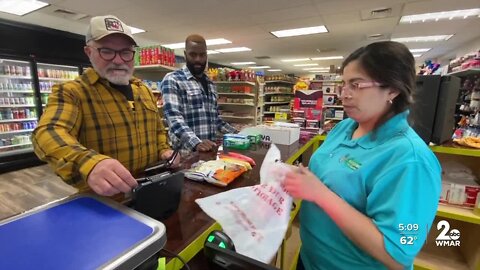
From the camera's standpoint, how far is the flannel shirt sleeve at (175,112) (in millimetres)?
1842

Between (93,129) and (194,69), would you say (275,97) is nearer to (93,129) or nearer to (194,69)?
(194,69)

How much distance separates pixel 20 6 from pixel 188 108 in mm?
4552

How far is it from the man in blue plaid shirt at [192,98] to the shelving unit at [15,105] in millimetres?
4989

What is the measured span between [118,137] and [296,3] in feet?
13.5

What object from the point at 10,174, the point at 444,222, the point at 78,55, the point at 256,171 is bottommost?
the point at 10,174

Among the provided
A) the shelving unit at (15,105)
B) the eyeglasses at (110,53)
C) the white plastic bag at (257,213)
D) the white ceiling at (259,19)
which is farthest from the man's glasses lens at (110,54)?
the shelving unit at (15,105)

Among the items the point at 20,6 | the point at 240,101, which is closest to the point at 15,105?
the point at 20,6

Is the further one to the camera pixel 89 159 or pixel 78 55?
pixel 78 55

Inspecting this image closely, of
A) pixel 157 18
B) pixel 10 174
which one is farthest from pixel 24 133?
pixel 157 18

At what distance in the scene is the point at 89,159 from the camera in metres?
0.71

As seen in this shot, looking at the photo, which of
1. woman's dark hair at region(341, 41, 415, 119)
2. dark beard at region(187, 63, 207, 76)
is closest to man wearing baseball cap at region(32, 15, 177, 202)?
dark beard at region(187, 63, 207, 76)

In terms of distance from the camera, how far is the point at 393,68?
76 cm

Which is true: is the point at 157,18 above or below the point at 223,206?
above

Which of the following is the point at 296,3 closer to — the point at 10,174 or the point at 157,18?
the point at 157,18
